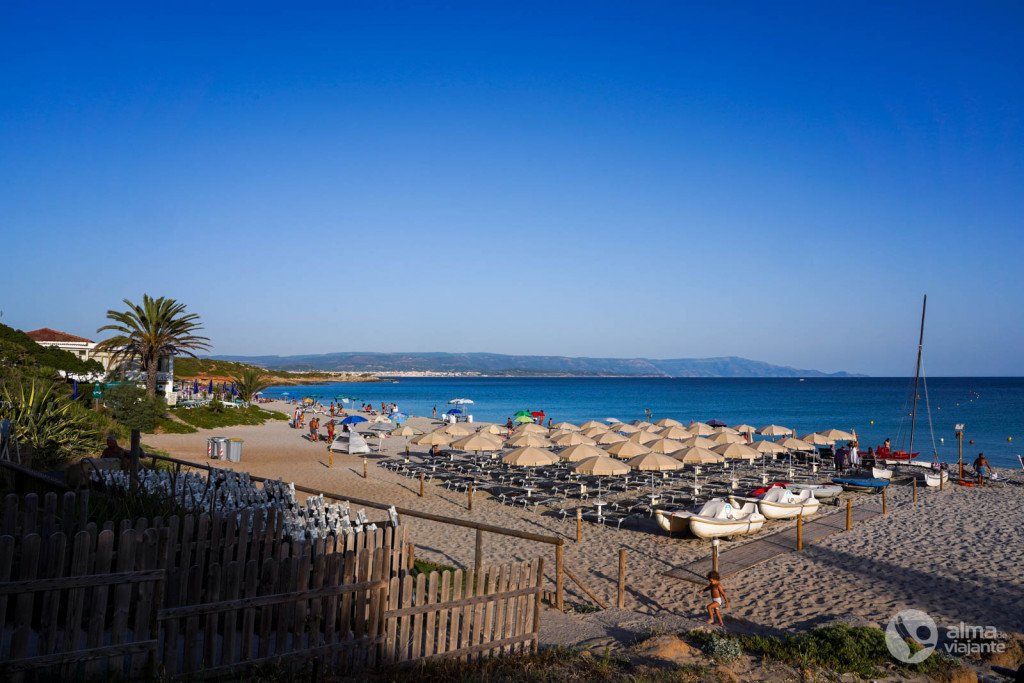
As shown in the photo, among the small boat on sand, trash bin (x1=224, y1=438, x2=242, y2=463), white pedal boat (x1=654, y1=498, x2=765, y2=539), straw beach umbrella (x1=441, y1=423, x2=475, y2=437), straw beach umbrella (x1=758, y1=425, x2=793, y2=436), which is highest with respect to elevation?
straw beach umbrella (x1=758, y1=425, x2=793, y2=436)

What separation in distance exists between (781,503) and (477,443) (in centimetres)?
993

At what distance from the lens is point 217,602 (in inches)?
201

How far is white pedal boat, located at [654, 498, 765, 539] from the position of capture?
14773 millimetres

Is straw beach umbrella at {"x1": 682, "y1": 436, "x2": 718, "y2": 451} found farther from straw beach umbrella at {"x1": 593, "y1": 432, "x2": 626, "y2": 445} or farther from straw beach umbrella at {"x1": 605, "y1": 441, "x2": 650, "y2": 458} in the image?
straw beach umbrella at {"x1": 593, "y1": 432, "x2": 626, "y2": 445}

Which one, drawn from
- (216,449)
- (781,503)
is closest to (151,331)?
(216,449)

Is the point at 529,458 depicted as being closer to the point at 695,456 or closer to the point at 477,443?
the point at 477,443

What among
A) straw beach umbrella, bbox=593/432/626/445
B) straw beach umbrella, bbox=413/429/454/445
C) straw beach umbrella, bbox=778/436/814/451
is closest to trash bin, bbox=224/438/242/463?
straw beach umbrella, bbox=413/429/454/445

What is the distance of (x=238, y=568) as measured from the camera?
5.23 metres

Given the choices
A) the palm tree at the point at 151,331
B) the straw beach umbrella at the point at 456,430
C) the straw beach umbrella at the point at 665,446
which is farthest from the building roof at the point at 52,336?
the straw beach umbrella at the point at 665,446

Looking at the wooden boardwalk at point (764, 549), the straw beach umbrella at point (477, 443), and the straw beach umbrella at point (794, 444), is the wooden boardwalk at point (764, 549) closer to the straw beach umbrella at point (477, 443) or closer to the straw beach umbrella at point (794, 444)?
the straw beach umbrella at point (794, 444)

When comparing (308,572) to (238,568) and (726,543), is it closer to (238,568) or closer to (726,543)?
(238,568)

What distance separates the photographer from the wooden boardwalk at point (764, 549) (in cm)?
1251

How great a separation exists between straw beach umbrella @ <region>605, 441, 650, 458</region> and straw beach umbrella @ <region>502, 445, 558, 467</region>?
210 centimetres

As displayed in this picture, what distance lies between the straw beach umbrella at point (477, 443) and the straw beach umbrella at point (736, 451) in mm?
7228
